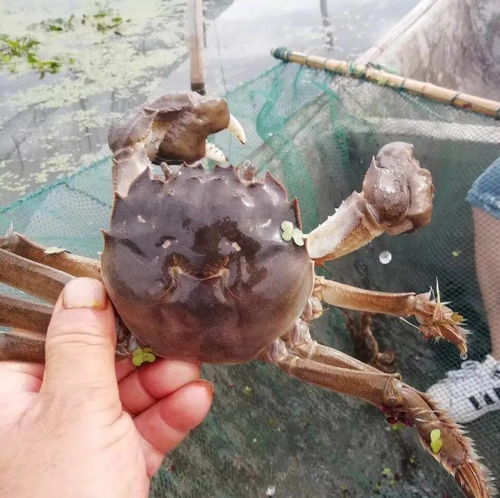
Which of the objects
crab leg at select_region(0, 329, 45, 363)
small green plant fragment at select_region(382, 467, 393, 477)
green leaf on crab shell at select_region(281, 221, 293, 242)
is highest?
green leaf on crab shell at select_region(281, 221, 293, 242)

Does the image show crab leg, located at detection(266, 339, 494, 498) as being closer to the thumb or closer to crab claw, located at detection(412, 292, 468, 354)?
crab claw, located at detection(412, 292, 468, 354)

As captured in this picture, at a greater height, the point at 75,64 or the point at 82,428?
the point at 82,428

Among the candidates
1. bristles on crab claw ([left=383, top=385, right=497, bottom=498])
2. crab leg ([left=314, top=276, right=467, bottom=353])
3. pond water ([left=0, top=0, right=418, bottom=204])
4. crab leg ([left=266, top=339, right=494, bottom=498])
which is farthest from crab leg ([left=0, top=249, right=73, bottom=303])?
pond water ([left=0, top=0, right=418, bottom=204])

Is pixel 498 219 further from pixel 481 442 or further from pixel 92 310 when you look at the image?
pixel 92 310

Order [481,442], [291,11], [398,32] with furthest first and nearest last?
1. [291,11]
2. [398,32]
3. [481,442]

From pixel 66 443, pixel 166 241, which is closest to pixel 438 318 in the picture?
pixel 166 241

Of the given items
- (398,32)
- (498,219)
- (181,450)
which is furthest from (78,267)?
(398,32)

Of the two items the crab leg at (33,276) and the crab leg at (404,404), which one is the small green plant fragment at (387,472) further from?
the crab leg at (33,276)
